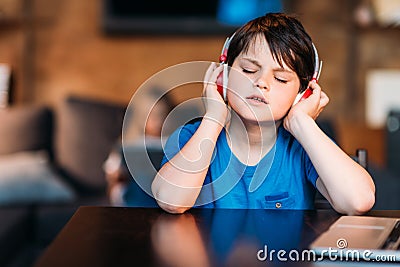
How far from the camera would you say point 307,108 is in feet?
3.43

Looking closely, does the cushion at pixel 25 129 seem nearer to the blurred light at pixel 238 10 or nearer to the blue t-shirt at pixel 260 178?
the blurred light at pixel 238 10

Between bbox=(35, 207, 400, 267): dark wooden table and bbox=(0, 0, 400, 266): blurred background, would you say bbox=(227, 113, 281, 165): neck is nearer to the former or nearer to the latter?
bbox=(35, 207, 400, 267): dark wooden table

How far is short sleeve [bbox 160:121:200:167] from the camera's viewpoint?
3.61 feet

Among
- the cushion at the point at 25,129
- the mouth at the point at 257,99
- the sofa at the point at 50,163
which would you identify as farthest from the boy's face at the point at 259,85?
the cushion at the point at 25,129

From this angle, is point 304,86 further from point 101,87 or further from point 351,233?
point 101,87

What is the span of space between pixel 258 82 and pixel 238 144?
0.14 m

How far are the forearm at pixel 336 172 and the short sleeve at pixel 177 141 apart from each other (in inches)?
7.5

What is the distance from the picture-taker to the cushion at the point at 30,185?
2.51 m

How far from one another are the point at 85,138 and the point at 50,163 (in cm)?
19

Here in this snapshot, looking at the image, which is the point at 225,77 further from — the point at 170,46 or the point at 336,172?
the point at 170,46

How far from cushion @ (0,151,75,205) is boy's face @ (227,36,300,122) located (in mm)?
1664

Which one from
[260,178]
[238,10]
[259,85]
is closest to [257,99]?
[259,85]

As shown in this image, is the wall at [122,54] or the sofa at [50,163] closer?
the sofa at [50,163]

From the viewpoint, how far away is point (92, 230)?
0.84 meters
